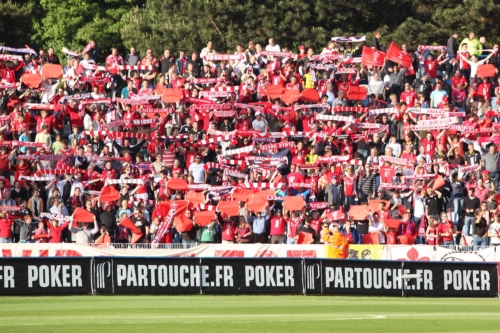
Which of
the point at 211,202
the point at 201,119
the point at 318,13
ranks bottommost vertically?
the point at 211,202

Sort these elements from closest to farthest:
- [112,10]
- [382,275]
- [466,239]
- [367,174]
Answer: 1. [382,275]
2. [466,239]
3. [367,174]
4. [112,10]

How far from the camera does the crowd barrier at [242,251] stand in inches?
1062

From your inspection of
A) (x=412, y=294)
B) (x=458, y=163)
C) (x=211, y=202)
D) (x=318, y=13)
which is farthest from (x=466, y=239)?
(x=318, y=13)

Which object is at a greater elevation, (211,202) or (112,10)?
(112,10)

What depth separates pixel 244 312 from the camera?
19.6 metres

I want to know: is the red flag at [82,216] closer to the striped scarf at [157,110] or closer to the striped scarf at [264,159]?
the striped scarf at [157,110]

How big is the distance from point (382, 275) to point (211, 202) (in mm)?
7940

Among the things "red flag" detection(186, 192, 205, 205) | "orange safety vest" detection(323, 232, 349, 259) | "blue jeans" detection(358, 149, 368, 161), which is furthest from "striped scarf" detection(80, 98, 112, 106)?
"orange safety vest" detection(323, 232, 349, 259)

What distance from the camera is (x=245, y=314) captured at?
63.0 feet

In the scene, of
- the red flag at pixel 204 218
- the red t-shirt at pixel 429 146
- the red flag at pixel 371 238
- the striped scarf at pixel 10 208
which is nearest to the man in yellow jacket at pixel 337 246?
the red flag at pixel 371 238

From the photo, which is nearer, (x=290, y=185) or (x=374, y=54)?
(x=290, y=185)

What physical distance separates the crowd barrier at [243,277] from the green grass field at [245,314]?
2.19 ft

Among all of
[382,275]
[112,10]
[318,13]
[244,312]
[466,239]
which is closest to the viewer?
[244,312]

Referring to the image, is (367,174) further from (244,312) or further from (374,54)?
(244,312)
